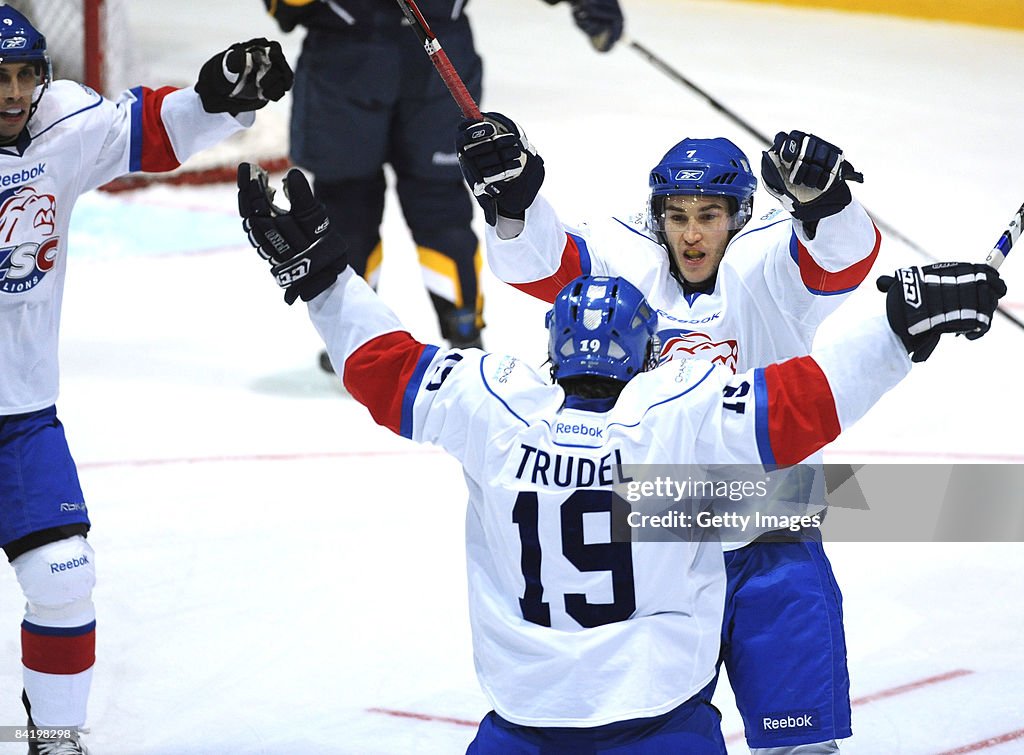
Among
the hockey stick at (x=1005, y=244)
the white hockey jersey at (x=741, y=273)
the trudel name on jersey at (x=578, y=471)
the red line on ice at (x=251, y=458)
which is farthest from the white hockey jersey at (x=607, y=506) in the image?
the red line on ice at (x=251, y=458)

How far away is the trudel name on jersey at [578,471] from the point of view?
2332 mm


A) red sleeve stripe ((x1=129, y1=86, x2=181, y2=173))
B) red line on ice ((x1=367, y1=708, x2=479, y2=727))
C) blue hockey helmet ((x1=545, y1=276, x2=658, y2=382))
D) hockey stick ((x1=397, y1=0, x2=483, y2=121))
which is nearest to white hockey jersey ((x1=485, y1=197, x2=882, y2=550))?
hockey stick ((x1=397, y1=0, x2=483, y2=121))

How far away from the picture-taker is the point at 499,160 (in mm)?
3020

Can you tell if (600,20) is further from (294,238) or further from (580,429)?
(580,429)

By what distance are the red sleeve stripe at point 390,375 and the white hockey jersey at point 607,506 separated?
0.30 ft

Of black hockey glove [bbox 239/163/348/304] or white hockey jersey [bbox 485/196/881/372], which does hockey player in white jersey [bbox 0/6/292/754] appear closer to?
white hockey jersey [bbox 485/196/881/372]

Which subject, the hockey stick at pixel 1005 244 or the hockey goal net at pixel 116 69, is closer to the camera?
the hockey stick at pixel 1005 244

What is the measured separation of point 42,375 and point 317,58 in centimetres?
258

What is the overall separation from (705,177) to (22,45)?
50.4 inches

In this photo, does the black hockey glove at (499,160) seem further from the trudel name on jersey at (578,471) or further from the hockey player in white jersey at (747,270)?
the trudel name on jersey at (578,471)

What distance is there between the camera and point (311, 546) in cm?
445

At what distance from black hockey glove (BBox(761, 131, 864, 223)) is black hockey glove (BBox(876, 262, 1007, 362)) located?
1.53 ft

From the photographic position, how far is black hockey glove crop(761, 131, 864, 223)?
9.20ft

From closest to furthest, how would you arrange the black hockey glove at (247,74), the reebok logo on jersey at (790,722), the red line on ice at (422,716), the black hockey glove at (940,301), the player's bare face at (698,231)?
the black hockey glove at (940,301) → the reebok logo on jersey at (790,722) → the player's bare face at (698,231) → the black hockey glove at (247,74) → the red line on ice at (422,716)
